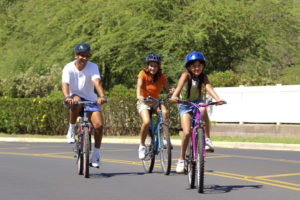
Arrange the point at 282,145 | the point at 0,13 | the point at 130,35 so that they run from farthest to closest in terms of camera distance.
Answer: the point at 0,13 → the point at 130,35 → the point at 282,145

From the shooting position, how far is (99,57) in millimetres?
36656

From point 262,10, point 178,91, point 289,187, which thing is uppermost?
point 262,10

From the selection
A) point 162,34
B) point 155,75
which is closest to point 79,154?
point 155,75

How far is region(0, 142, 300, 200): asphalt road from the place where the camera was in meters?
9.72

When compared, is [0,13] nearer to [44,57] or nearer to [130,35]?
[44,57]

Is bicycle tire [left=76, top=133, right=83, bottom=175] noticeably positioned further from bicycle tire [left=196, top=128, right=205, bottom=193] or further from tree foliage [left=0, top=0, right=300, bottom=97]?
tree foliage [left=0, top=0, right=300, bottom=97]

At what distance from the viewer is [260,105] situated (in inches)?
1068

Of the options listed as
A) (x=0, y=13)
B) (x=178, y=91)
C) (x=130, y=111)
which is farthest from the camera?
(x=0, y=13)

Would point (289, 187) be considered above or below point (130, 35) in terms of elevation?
below

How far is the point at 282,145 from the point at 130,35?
52.7 feet

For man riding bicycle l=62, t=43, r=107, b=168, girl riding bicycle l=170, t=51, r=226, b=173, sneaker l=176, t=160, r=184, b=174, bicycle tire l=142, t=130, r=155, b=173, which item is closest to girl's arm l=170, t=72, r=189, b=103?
girl riding bicycle l=170, t=51, r=226, b=173

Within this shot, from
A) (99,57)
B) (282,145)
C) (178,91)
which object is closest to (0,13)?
(99,57)

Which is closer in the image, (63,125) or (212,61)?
(63,125)

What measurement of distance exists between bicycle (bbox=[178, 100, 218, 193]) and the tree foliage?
815 inches
